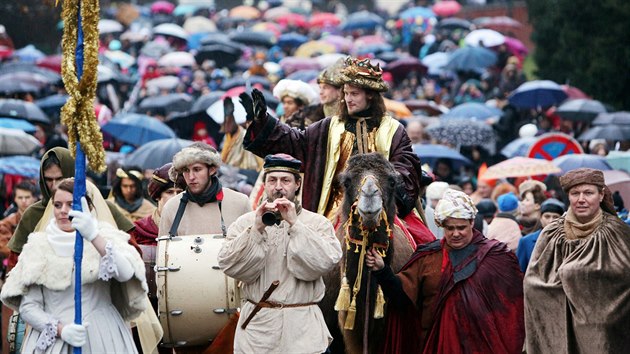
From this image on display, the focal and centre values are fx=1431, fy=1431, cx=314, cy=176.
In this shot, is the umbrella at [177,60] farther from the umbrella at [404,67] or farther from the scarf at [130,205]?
the scarf at [130,205]

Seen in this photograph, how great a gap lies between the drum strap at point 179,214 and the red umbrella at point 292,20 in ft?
137

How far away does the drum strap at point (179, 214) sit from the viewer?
36.3 ft

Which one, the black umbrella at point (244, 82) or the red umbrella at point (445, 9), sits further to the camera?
the red umbrella at point (445, 9)

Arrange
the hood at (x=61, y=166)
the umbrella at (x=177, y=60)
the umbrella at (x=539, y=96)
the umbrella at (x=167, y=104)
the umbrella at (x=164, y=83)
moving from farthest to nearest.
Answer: the umbrella at (x=177, y=60)
the umbrella at (x=164, y=83)
the umbrella at (x=167, y=104)
the umbrella at (x=539, y=96)
the hood at (x=61, y=166)

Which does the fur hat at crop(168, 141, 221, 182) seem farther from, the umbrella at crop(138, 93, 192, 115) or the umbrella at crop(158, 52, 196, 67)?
the umbrella at crop(158, 52, 196, 67)

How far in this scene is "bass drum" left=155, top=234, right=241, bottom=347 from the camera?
1048cm

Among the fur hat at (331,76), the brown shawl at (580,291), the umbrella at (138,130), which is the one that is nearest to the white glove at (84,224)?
the brown shawl at (580,291)

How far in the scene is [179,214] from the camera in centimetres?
1118

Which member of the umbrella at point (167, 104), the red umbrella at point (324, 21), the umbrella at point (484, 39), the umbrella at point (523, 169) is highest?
the red umbrella at point (324, 21)

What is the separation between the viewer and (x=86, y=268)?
344 inches

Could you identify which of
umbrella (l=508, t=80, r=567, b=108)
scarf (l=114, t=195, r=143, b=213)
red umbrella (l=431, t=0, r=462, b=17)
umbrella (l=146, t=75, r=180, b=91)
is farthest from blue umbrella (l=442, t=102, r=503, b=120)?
red umbrella (l=431, t=0, r=462, b=17)

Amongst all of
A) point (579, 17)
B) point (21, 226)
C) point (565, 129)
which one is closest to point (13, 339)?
point (21, 226)

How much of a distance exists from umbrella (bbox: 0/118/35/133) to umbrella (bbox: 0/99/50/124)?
0.98 m

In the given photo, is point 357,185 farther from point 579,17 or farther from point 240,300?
point 579,17
